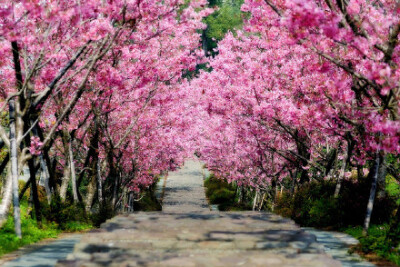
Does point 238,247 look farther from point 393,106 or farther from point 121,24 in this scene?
point 121,24

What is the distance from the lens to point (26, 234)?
1032 cm

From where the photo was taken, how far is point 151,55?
1490cm

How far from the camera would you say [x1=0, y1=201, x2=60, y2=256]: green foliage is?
9.00 m

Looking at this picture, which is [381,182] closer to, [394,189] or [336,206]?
[336,206]

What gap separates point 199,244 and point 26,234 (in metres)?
6.29

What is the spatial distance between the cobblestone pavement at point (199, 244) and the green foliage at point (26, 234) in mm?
3102

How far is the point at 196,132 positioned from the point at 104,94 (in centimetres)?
2681

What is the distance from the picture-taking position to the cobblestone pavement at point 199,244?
4.69 m

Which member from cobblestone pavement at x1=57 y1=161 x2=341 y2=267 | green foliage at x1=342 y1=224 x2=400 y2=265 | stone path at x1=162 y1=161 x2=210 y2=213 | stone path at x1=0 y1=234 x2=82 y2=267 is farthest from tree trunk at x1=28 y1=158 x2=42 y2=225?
stone path at x1=162 y1=161 x2=210 y2=213

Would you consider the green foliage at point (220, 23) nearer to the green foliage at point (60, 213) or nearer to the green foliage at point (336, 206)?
the green foliage at point (336, 206)

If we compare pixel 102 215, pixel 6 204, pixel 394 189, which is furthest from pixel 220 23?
pixel 6 204

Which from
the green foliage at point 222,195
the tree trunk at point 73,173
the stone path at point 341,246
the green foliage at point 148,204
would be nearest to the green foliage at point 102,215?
the tree trunk at point 73,173

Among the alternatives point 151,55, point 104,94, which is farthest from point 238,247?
point 151,55

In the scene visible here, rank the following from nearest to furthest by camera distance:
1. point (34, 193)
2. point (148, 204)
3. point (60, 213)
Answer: point (34, 193) → point (60, 213) → point (148, 204)
